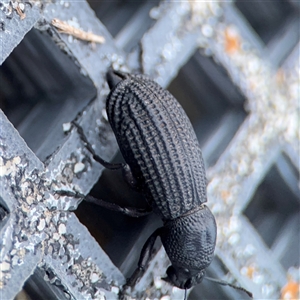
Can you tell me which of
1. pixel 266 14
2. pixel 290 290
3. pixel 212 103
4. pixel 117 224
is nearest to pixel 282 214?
pixel 290 290

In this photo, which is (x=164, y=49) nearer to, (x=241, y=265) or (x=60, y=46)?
(x=60, y=46)

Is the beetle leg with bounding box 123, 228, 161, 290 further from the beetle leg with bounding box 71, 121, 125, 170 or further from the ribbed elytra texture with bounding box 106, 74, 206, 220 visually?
the beetle leg with bounding box 71, 121, 125, 170

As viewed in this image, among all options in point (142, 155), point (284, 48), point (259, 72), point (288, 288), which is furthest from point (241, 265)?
point (284, 48)

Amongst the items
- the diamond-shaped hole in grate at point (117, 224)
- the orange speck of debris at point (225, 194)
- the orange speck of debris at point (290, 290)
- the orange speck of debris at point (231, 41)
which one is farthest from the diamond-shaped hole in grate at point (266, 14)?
the orange speck of debris at point (290, 290)

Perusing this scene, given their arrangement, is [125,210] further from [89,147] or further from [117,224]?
[89,147]

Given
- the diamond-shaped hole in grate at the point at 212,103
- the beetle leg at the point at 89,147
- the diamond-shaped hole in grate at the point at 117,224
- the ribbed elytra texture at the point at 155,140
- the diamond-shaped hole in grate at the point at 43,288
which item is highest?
the diamond-shaped hole in grate at the point at 212,103

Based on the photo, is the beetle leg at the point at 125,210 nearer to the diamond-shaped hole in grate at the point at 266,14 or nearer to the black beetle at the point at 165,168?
the black beetle at the point at 165,168

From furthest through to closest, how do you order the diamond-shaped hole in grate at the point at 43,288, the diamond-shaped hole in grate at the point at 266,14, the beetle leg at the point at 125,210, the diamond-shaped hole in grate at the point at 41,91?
the diamond-shaped hole in grate at the point at 266,14
the beetle leg at the point at 125,210
the diamond-shaped hole in grate at the point at 41,91
the diamond-shaped hole in grate at the point at 43,288
